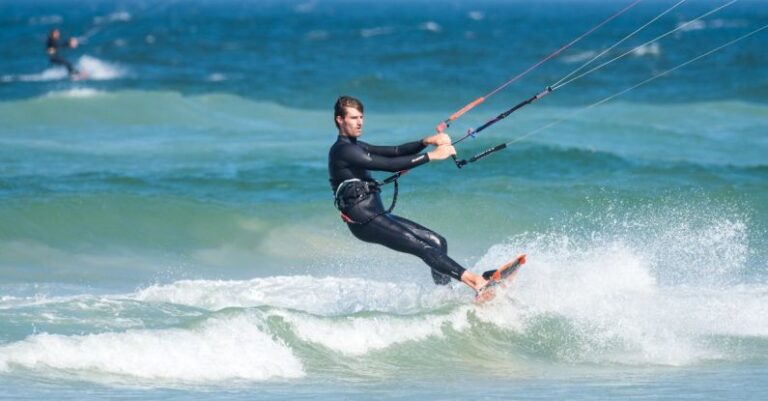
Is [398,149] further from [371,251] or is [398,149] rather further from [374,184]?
[371,251]

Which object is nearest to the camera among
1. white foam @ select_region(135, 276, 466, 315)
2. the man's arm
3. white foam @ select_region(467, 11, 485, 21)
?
the man's arm

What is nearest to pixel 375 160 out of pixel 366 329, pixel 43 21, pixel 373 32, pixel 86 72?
pixel 366 329

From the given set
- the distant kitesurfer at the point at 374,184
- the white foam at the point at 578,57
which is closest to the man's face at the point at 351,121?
the distant kitesurfer at the point at 374,184

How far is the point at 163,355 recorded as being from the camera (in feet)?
24.8

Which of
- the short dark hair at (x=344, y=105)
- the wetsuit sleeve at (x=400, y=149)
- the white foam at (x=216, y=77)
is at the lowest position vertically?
the wetsuit sleeve at (x=400, y=149)

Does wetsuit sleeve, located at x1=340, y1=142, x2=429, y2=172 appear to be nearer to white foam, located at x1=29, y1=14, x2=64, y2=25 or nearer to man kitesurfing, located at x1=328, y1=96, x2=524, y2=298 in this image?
man kitesurfing, located at x1=328, y1=96, x2=524, y2=298

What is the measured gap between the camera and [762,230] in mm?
A: 13344

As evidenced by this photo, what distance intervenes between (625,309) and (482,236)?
4.52 meters

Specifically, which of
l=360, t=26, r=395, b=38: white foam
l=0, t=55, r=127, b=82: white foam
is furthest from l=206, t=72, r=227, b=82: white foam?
l=360, t=26, r=395, b=38: white foam

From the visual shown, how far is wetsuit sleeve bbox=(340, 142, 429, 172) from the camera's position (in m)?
7.91

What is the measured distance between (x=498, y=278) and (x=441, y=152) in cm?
109

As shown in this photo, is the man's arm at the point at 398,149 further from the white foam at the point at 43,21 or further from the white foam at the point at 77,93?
the white foam at the point at 43,21

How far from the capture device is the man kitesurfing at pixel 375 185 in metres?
7.92

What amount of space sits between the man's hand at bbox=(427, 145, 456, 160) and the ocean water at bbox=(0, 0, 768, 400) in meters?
1.36
